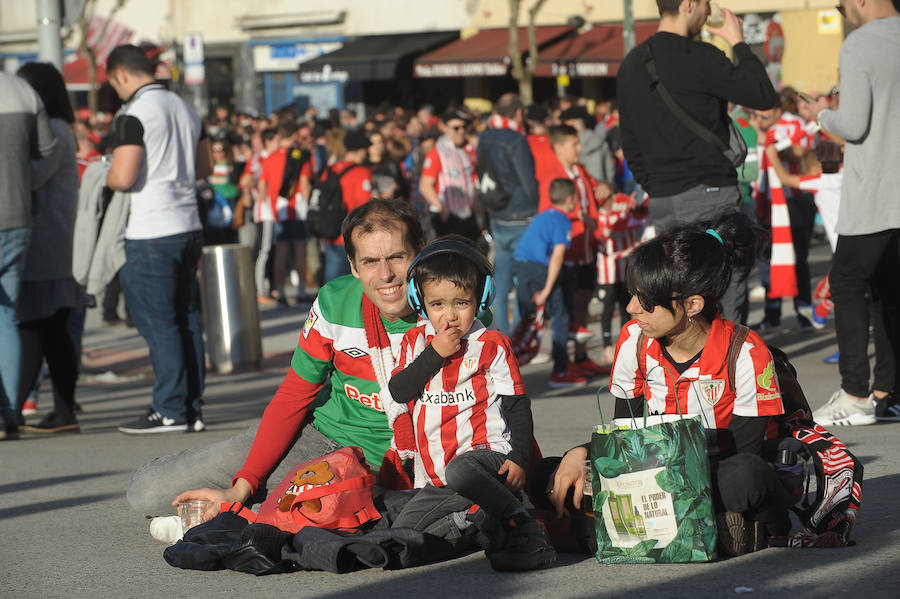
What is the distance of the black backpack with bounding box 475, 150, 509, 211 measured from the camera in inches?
427

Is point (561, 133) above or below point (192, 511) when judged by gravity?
above

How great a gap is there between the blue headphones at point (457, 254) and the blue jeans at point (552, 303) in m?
4.71

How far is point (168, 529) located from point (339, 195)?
793 centimetres

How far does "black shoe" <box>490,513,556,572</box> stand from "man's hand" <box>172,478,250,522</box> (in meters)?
0.96

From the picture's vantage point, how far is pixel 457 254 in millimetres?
4477

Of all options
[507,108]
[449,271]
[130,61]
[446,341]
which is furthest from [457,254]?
[507,108]

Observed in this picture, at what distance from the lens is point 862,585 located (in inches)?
156

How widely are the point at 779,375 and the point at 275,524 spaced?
5.68 feet

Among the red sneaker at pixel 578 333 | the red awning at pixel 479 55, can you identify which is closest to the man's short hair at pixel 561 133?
the red sneaker at pixel 578 333

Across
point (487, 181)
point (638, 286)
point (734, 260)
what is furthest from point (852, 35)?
point (487, 181)

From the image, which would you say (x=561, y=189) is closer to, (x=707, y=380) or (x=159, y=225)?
(x=159, y=225)

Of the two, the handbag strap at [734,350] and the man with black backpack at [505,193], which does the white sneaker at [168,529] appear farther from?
the man with black backpack at [505,193]

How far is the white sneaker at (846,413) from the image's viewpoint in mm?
6715

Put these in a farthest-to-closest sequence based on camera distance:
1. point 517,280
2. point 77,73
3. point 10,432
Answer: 1. point 77,73
2. point 517,280
3. point 10,432
